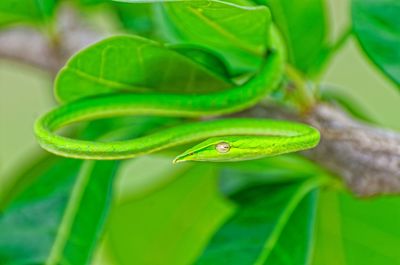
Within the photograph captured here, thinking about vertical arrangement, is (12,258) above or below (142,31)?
below

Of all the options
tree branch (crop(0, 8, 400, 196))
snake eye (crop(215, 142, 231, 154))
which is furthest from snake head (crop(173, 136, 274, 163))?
tree branch (crop(0, 8, 400, 196))

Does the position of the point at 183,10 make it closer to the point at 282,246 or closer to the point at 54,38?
the point at 282,246

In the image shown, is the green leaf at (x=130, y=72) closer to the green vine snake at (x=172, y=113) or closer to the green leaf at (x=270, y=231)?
the green vine snake at (x=172, y=113)

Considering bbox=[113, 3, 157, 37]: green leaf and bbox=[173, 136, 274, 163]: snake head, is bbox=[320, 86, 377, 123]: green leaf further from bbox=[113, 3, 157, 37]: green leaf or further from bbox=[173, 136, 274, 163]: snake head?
bbox=[173, 136, 274, 163]: snake head

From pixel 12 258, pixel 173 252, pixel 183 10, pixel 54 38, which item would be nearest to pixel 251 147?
pixel 183 10

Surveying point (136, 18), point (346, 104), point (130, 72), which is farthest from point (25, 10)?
point (346, 104)
